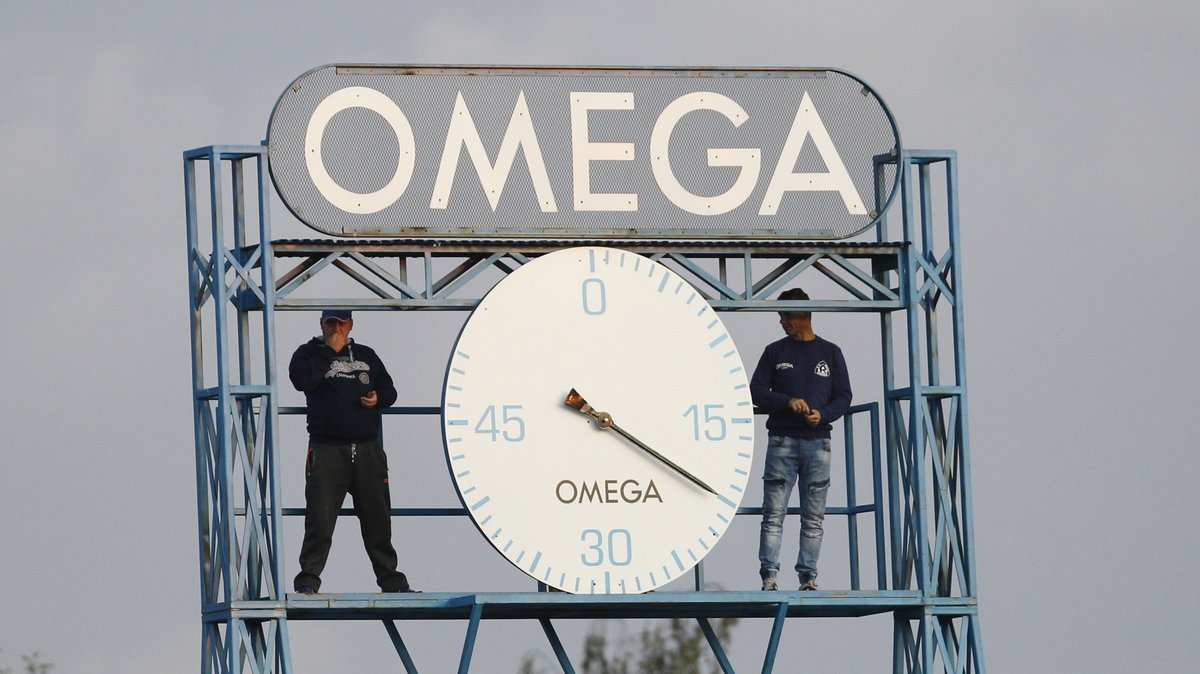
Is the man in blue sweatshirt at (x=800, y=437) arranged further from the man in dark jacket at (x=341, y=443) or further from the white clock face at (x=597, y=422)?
the man in dark jacket at (x=341, y=443)

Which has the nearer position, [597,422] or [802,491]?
[597,422]

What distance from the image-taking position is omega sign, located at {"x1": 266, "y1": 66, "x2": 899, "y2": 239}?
69.9 ft

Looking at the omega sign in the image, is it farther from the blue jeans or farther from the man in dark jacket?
the blue jeans

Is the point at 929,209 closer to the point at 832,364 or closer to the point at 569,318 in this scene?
the point at 832,364

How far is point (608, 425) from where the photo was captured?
69.8 ft

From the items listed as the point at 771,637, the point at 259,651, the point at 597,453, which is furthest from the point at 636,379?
the point at 259,651

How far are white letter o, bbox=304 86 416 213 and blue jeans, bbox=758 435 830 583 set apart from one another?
12.0ft

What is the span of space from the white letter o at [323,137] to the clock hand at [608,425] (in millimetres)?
2081

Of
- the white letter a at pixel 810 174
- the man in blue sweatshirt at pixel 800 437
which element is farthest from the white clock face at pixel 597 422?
the white letter a at pixel 810 174

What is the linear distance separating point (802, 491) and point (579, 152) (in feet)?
10.6

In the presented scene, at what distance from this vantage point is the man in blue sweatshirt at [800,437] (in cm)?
2191

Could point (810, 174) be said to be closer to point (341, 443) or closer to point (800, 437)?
point (800, 437)

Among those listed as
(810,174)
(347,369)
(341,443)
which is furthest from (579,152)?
(341,443)

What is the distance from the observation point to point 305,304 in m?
20.9
